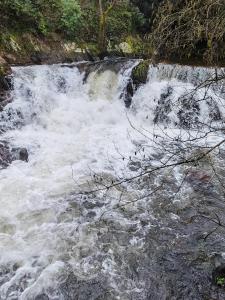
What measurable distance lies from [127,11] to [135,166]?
956cm

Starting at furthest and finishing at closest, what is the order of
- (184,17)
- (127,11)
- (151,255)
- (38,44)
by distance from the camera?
(127,11), (38,44), (151,255), (184,17)

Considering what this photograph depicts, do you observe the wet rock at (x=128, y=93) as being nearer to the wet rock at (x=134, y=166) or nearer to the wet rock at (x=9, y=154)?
the wet rock at (x=134, y=166)

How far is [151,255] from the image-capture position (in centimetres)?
494

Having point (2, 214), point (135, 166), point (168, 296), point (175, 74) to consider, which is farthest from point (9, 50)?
point (168, 296)

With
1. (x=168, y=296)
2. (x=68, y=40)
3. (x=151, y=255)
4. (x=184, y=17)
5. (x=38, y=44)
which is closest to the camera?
(x=184, y=17)

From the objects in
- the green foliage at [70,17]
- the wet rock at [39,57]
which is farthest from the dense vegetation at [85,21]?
the wet rock at [39,57]

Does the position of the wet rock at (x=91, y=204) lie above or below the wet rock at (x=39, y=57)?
below

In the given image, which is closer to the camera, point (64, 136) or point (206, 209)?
point (206, 209)

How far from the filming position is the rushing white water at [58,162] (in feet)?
15.7

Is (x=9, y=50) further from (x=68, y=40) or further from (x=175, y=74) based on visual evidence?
(x=175, y=74)

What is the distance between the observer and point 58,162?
25.2ft

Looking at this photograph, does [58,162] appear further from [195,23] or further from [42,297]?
[195,23]

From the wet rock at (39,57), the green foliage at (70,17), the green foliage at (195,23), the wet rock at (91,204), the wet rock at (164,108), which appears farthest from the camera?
the green foliage at (70,17)

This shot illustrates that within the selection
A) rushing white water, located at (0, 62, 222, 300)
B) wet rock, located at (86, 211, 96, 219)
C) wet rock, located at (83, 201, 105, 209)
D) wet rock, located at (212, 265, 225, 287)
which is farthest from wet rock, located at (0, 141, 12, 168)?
wet rock, located at (212, 265, 225, 287)
